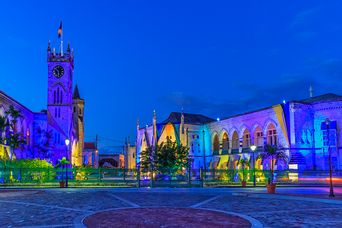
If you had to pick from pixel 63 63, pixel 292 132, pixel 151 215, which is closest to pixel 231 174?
pixel 292 132

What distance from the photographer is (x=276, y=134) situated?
60.3m

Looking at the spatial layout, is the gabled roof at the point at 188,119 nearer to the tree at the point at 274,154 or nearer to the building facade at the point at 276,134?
the building facade at the point at 276,134

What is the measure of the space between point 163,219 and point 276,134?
48.5 meters

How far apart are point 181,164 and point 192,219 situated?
3599 centimetres

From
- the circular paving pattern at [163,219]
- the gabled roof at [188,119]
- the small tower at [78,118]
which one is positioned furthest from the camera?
the small tower at [78,118]

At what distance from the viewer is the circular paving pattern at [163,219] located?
13039 millimetres

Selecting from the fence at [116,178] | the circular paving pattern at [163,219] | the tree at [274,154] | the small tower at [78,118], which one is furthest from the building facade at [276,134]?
the small tower at [78,118]

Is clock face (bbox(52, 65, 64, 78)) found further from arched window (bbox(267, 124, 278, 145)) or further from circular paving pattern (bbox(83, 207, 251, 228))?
circular paving pattern (bbox(83, 207, 251, 228))

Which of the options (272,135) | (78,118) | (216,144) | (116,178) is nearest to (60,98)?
(216,144)

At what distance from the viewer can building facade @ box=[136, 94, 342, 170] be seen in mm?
53875

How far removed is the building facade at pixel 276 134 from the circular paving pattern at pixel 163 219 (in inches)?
1104

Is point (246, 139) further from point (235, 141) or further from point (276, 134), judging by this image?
point (276, 134)

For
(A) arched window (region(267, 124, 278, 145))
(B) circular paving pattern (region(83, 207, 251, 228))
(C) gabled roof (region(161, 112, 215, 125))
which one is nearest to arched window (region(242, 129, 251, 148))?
(A) arched window (region(267, 124, 278, 145))

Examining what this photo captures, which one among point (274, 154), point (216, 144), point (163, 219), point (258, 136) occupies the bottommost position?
point (163, 219)
